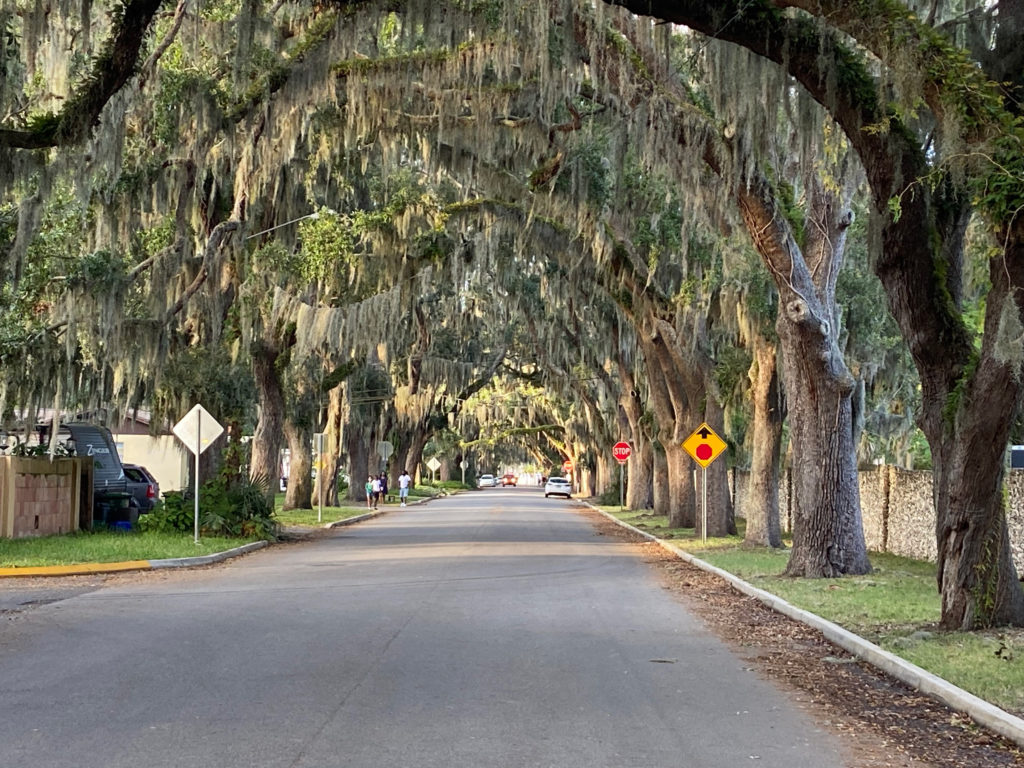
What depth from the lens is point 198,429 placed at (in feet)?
73.0

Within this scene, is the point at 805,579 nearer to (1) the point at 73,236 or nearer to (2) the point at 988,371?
(2) the point at 988,371

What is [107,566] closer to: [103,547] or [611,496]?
[103,547]

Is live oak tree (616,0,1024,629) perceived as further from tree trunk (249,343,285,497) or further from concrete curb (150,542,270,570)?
tree trunk (249,343,285,497)

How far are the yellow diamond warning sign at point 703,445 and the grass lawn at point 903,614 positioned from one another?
80.3 inches

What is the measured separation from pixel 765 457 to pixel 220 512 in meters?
11.0

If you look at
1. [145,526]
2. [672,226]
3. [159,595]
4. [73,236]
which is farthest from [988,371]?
[145,526]

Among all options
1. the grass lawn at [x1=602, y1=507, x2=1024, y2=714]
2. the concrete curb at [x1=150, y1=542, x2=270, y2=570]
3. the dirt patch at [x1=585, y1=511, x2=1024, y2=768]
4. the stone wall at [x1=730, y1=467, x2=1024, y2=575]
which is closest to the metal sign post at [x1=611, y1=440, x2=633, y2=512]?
the stone wall at [x1=730, y1=467, x2=1024, y2=575]

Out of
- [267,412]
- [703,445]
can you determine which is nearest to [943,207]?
[703,445]

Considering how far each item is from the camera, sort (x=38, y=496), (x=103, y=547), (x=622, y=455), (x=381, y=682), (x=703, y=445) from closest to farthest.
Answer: (x=381, y=682) → (x=103, y=547) → (x=38, y=496) → (x=703, y=445) → (x=622, y=455)

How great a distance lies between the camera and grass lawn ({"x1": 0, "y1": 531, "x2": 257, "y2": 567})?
1856cm

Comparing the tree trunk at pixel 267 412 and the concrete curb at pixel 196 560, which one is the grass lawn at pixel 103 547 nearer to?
the concrete curb at pixel 196 560

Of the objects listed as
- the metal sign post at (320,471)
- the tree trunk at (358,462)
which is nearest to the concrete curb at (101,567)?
the metal sign post at (320,471)

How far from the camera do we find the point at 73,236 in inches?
840

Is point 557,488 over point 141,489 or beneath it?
beneath
